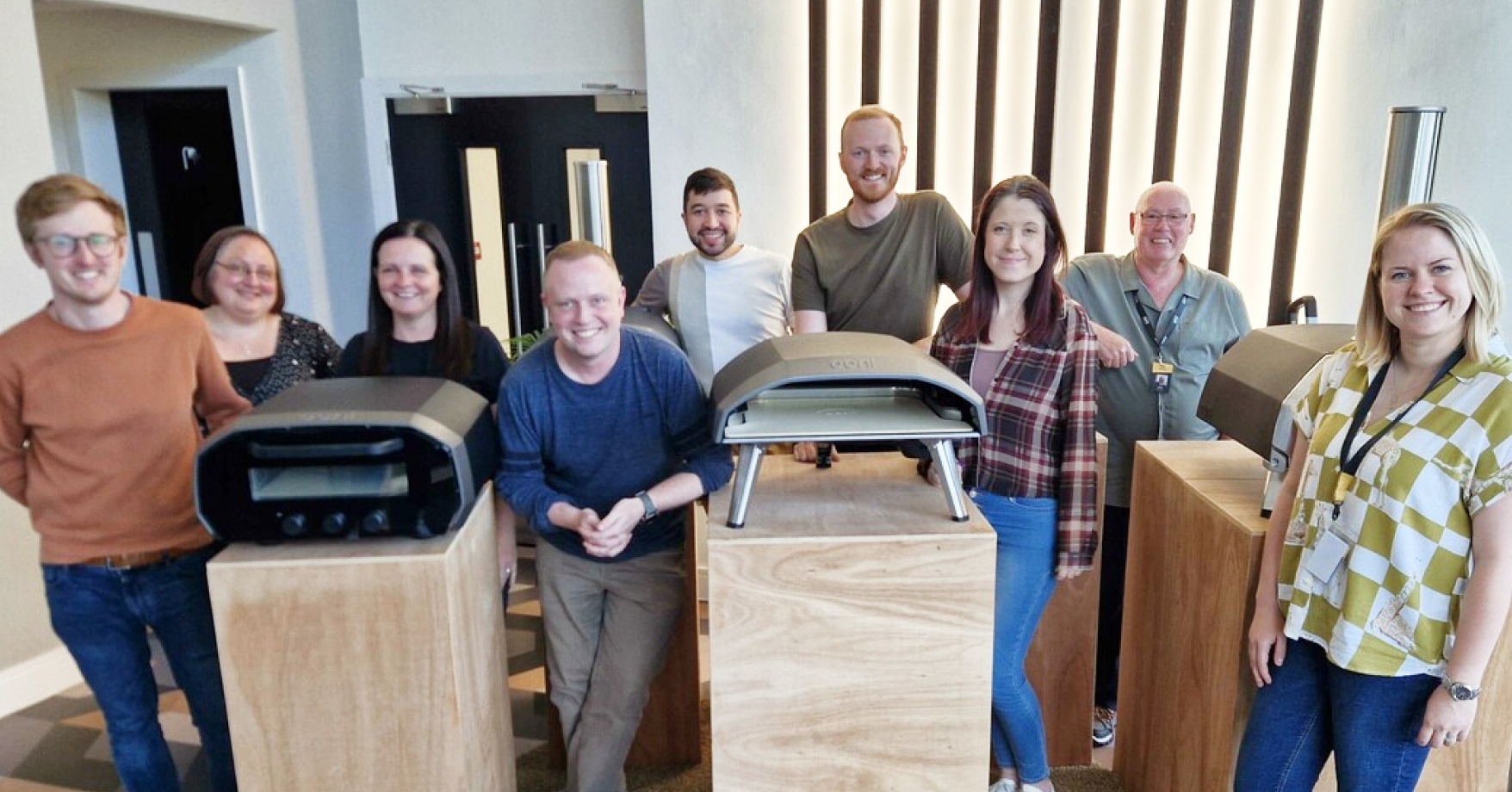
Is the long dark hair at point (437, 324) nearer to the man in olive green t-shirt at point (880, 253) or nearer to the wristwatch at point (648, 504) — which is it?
the wristwatch at point (648, 504)

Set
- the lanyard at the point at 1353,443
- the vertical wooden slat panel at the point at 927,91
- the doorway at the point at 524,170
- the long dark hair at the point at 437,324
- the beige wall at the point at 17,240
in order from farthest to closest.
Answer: the doorway at the point at 524,170 → the vertical wooden slat panel at the point at 927,91 → the beige wall at the point at 17,240 → the long dark hair at the point at 437,324 → the lanyard at the point at 1353,443

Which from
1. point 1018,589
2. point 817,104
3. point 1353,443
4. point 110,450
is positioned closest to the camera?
point 1353,443

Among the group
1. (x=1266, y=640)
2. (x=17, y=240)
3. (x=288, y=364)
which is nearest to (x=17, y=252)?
(x=17, y=240)

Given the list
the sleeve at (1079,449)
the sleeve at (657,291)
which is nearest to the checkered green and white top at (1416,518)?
the sleeve at (1079,449)

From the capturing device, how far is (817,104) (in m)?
3.96

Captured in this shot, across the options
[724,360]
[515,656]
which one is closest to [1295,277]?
[724,360]

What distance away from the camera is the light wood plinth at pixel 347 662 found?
1.54 meters

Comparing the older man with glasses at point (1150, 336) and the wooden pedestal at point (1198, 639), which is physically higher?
the older man with glasses at point (1150, 336)

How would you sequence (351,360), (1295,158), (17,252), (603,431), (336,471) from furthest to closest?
(1295,158) → (17,252) → (351,360) → (603,431) → (336,471)

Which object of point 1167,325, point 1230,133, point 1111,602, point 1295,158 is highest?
point 1230,133

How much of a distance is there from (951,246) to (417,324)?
1.36 metres

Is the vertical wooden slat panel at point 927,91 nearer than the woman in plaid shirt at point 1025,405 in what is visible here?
No

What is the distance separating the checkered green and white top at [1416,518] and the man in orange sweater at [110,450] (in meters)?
2.00

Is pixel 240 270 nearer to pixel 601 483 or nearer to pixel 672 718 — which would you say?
pixel 601 483
